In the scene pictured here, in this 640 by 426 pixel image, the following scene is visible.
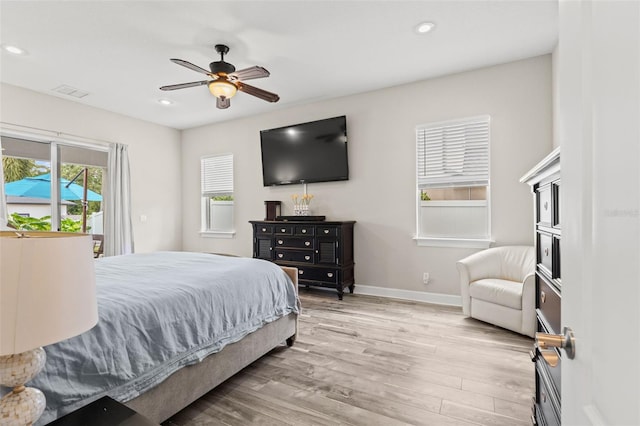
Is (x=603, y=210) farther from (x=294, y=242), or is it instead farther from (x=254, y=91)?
(x=294, y=242)

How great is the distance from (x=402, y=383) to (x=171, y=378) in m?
1.43

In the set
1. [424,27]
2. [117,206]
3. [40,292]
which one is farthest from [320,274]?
[40,292]

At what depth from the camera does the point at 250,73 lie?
2809 mm

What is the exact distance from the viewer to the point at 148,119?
536 centimetres

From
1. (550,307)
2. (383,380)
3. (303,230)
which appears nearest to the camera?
(550,307)

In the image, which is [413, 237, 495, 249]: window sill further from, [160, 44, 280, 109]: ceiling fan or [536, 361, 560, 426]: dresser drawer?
[160, 44, 280, 109]: ceiling fan

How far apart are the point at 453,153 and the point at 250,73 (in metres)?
2.53

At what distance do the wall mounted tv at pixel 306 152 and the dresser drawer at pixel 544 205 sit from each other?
2.95 m

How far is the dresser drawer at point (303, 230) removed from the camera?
4.24 meters

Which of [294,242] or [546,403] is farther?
[294,242]

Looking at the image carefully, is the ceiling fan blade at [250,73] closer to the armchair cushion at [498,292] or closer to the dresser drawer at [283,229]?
the dresser drawer at [283,229]

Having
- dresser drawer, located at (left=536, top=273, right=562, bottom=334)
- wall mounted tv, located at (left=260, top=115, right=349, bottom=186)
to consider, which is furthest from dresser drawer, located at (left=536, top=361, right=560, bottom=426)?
wall mounted tv, located at (left=260, top=115, right=349, bottom=186)

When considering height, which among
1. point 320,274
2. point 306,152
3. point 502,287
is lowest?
point 320,274

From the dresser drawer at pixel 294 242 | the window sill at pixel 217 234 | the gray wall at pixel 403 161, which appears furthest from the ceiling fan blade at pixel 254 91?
the window sill at pixel 217 234
